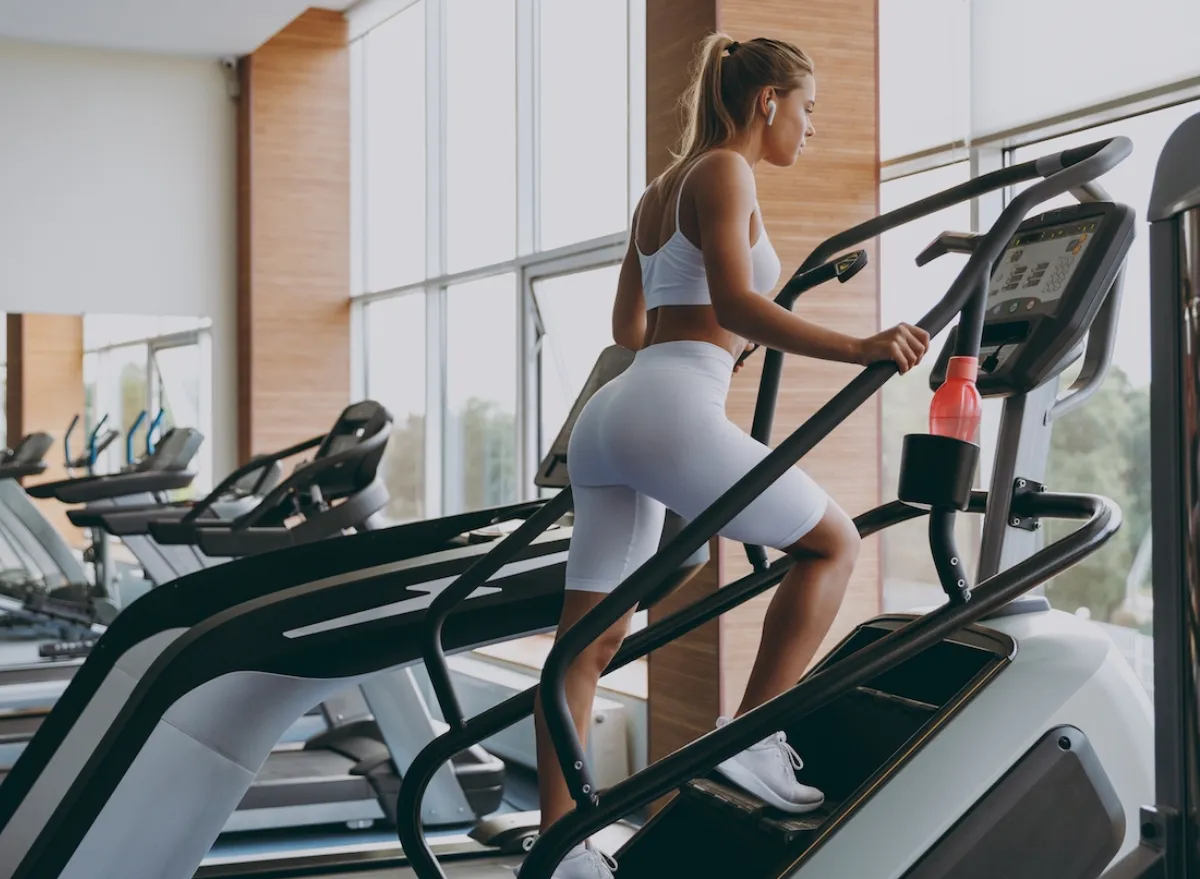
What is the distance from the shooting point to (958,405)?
1658 mm

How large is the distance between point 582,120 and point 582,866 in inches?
172

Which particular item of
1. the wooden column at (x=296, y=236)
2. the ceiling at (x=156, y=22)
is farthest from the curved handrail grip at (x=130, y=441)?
the ceiling at (x=156, y=22)

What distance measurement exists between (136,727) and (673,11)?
2.71 m

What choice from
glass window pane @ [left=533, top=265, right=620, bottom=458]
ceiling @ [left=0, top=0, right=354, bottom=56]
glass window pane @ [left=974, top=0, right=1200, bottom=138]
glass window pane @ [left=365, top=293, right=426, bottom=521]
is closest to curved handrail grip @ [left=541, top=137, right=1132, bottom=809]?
glass window pane @ [left=974, top=0, right=1200, bottom=138]

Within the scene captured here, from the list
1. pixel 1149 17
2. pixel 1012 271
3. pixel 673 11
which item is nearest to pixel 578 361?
pixel 673 11

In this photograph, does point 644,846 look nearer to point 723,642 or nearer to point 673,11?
point 723,642

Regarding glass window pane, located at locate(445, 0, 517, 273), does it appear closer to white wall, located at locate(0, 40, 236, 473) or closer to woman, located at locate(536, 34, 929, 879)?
white wall, located at locate(0, 40, 236, 473)

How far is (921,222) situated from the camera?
412cm

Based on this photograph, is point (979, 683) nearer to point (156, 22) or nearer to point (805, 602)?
point (805, 602)

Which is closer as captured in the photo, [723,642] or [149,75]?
[723,642]

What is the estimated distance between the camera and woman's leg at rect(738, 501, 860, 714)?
76.9 inches

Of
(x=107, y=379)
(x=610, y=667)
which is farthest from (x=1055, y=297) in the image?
(x=107, y=379)

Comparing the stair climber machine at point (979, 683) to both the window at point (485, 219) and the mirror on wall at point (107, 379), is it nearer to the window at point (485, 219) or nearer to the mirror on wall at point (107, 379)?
the window at point (485, 219)

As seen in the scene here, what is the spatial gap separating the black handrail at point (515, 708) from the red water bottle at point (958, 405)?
379 millimetres
